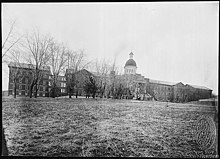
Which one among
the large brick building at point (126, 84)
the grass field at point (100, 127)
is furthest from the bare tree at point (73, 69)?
the grass field at point (100, 127)

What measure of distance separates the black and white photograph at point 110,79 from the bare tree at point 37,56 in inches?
0.5

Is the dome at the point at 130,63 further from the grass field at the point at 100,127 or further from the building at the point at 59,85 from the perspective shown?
the building at the point at 59,85

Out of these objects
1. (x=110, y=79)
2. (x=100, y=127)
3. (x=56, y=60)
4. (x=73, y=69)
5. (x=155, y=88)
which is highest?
(x=56, y=60)

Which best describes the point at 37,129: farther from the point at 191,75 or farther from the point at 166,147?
the point at 191,75

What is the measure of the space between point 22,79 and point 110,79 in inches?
42.5

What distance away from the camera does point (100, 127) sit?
2.78 meters

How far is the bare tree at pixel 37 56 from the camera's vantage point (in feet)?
9.54

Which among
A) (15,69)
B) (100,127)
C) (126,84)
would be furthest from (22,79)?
(126,84)

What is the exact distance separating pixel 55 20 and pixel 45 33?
197mm

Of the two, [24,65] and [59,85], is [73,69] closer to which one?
[59,85]

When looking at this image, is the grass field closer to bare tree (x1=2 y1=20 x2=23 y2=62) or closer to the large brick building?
the large brick building

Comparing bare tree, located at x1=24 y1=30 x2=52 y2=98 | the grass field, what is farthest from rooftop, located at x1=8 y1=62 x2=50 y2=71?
the grass field

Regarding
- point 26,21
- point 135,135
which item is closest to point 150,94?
point 135,135

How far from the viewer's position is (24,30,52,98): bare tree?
2908 millimetres
